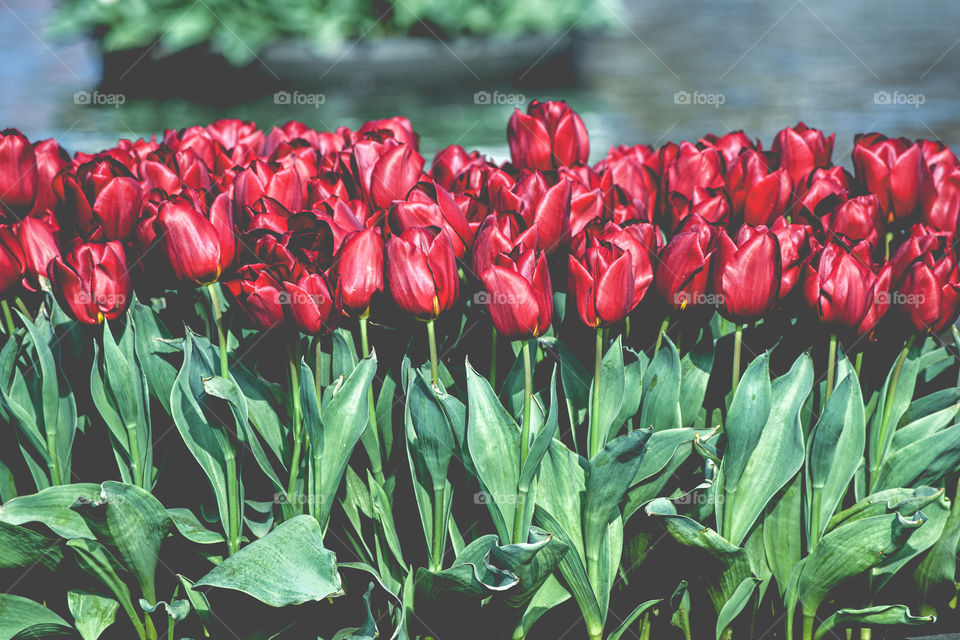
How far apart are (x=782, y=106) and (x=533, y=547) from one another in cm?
532

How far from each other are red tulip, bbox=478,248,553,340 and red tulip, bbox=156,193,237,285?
1.27ft

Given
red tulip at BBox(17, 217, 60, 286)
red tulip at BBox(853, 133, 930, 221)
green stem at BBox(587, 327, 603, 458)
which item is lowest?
green stem at BBox(587, 327, 603, 458)

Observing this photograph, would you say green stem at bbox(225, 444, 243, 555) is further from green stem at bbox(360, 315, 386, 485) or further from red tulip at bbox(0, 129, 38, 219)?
red tulip at bbox(0, 129, 38, 219)

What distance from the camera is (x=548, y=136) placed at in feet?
Answer: 5.91

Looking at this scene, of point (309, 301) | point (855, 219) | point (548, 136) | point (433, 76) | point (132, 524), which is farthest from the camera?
point (433, 76)

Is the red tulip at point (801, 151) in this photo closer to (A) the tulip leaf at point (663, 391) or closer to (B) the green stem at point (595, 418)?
(A) the tulip leaf at point (663, 391)

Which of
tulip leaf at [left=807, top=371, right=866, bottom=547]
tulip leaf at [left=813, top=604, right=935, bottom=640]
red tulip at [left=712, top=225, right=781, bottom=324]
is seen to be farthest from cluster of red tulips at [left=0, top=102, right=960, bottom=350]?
tulip leaf at [left=813, top=604, right=935, bottom=640]

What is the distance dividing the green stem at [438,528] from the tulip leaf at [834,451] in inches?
20.7

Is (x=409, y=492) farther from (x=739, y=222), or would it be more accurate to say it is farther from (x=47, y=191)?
(x=47, y=191)

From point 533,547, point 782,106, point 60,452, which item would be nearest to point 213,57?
point 782,106

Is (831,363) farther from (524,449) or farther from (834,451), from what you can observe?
(524,449)

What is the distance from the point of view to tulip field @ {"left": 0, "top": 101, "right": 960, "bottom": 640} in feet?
4.32

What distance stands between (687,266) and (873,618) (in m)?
0.59

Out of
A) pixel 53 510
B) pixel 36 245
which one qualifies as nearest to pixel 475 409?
pixel 53 510
